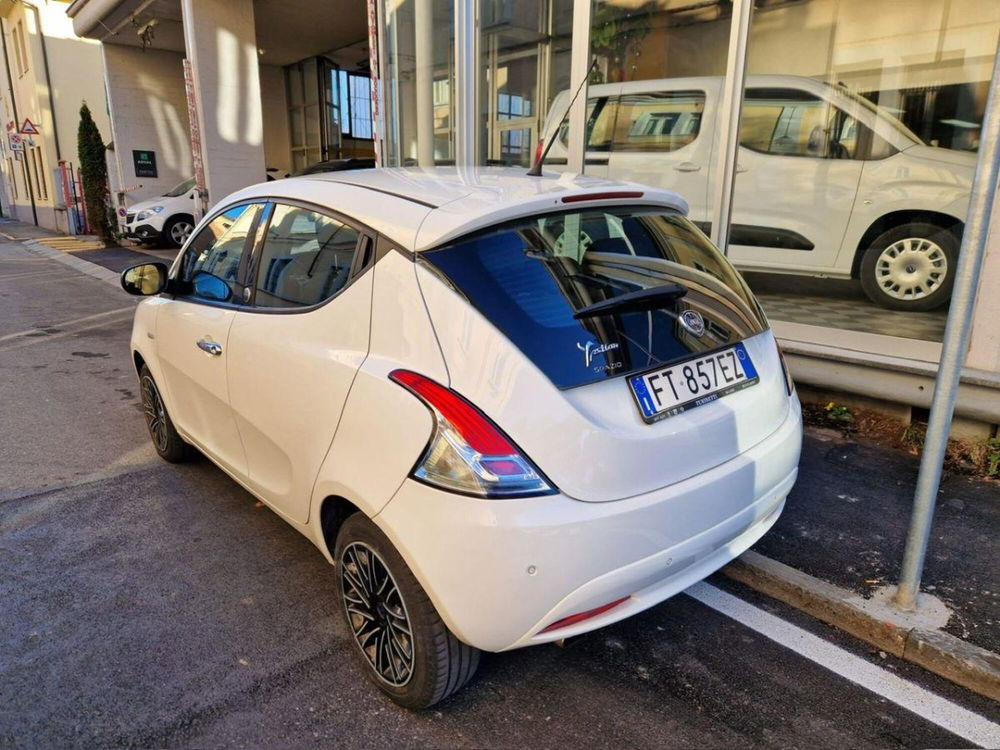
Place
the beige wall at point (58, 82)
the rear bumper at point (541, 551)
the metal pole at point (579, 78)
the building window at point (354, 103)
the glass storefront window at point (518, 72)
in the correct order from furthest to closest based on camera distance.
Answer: the beige wall at point (58, 82), the building window at point (354, 103), the glass storefront window at point (518, 72), the metal pole at point (579, 78), the rear bumper at point (541, 551)

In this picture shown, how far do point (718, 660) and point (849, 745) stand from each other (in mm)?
498

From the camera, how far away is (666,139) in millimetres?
7098

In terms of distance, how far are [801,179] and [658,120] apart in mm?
1536

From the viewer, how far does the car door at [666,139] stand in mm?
6805

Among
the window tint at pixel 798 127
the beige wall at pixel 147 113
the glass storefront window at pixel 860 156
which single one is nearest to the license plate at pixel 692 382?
the glass storefront window at pixel 860 156

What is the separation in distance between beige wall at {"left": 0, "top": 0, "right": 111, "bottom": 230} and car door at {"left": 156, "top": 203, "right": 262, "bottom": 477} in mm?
24226

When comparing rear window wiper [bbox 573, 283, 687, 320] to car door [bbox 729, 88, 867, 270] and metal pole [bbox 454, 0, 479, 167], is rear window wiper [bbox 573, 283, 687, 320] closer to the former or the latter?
car door [bbox 729, 88, 867, 270]

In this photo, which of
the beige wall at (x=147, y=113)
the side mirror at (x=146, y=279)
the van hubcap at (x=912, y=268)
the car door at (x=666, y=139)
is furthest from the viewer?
the beige wall at (x=147, y=113)

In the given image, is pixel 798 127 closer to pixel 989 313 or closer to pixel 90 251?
pixel 989 313

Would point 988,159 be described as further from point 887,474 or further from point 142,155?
point 142,155

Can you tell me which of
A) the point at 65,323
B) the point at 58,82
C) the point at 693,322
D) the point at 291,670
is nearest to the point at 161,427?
the point at 291,670

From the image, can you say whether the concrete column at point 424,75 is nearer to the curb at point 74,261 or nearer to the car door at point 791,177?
the car door at point 791,177

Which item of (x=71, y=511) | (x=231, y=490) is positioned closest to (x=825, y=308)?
(x=231, y=490)

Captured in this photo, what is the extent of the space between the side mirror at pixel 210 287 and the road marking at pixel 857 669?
248 cm
